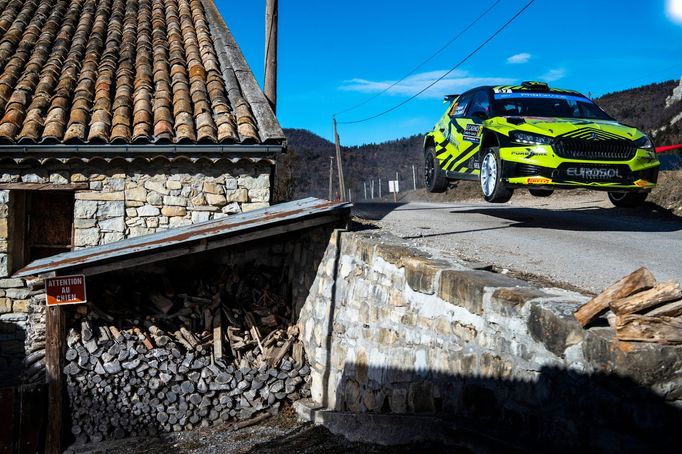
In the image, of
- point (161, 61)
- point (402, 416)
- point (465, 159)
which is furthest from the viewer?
A: point (161, 61)

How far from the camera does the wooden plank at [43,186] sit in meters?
8.99

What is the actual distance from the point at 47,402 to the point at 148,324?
1.50m

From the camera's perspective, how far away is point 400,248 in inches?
245

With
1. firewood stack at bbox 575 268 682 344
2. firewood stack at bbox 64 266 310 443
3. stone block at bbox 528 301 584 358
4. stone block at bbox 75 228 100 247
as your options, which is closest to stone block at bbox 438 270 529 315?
stone block at bbox 528 301 584 358

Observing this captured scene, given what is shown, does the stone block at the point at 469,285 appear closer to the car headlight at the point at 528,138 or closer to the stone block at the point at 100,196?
the car headlight at the point at 528,138

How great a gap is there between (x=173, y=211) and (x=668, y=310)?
24.6ft

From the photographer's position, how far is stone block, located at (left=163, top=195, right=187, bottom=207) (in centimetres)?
927

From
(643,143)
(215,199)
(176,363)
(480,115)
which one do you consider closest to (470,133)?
(480,115)

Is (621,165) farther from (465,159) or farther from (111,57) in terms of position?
(111,57)

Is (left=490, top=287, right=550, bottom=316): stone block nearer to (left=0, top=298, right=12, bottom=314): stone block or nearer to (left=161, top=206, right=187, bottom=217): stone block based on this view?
(left=161, top=206, right=187, bottom=217): stone block

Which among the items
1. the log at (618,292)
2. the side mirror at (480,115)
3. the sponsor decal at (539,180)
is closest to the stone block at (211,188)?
the side mirror at (480,115)

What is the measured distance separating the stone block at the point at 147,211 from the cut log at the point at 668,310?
756 cm

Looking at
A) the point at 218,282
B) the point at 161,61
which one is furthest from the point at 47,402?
the point at 161,61

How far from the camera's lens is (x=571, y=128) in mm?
8227
